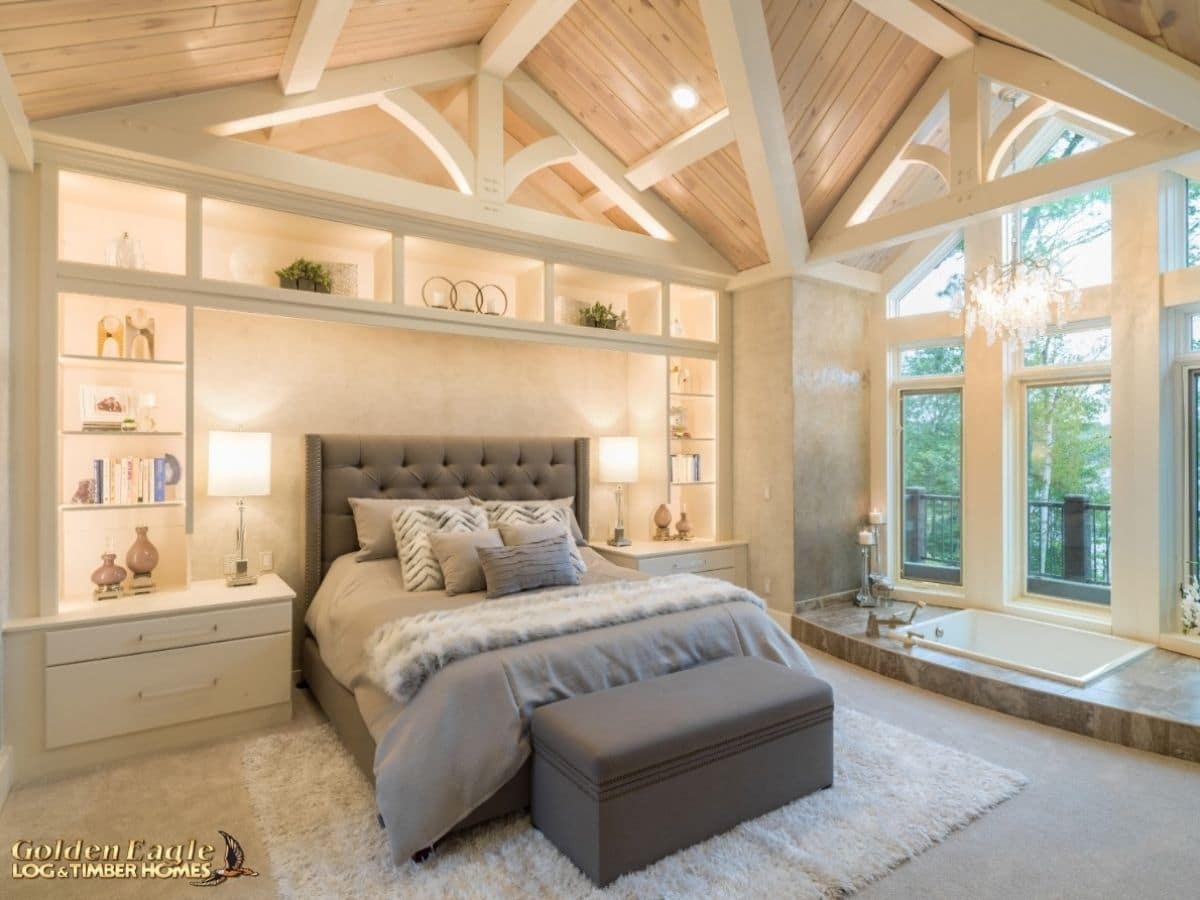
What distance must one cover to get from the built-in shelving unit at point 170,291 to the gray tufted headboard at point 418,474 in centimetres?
63

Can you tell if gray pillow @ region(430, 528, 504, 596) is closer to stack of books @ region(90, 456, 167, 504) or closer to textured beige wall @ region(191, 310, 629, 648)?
textured beige wall @ region(191, 310, 629, 648)

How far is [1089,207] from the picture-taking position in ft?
13.9

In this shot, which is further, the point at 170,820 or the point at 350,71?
the point at 350,71

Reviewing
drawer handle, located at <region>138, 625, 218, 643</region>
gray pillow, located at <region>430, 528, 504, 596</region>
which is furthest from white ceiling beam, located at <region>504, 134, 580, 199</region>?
drawer handle, located at <region>138, 625, 218, 643</region>

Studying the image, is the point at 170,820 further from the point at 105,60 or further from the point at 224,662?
the point at 105,60

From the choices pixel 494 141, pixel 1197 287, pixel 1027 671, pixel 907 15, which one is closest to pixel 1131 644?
pixel 1027 671

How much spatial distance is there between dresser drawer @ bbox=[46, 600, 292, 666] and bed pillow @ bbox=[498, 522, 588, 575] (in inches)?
42.6

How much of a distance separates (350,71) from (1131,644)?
5459 mm

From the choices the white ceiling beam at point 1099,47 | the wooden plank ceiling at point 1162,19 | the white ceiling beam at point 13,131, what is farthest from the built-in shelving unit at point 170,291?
the wooden plank ceiling at point 1162,19

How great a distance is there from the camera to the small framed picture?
3.04 m

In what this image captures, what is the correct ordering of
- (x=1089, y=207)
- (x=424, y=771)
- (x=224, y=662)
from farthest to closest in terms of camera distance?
(x=1089, y=207) → (x=224, y=662) → (x=424, y=771)

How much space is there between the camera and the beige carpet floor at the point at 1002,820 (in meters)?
1.98

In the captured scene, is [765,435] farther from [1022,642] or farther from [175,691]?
[175,691]

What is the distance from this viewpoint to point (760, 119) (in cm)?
357
